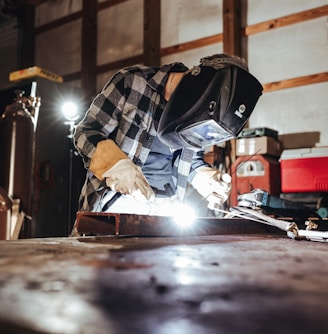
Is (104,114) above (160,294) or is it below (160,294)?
above

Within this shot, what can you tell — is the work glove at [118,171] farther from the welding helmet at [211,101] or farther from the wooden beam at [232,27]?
the wooden beam at [232,27]

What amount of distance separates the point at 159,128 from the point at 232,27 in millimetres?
3225

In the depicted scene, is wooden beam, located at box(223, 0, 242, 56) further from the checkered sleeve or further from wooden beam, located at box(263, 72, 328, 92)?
the checkered sleeve

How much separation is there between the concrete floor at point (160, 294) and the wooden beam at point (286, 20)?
4.03 meters

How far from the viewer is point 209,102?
1974 mm

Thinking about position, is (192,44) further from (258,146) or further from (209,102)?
(209,102)

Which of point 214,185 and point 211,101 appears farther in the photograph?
point 214,185

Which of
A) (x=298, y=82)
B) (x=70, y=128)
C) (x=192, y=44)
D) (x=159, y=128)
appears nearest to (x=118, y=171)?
(x=159, y=128)

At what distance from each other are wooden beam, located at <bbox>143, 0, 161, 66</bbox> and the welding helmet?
366 cm

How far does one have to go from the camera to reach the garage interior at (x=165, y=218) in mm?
504

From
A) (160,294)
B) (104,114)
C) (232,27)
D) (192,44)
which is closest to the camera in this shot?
(160,294)

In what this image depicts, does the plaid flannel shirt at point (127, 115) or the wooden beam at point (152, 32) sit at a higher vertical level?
the wooden beam at point (152, 32)

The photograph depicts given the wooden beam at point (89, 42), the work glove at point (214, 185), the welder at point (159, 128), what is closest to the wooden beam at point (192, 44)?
the wooden beam at point (89, 42)

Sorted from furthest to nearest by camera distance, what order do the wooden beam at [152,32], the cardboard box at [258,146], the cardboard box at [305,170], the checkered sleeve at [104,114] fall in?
1. the wooden beam at [152,32]
2. the cardboard box at [258,146]
3. the cardboard box at [305,170]
4. the checkered sleeve at [104,114]
